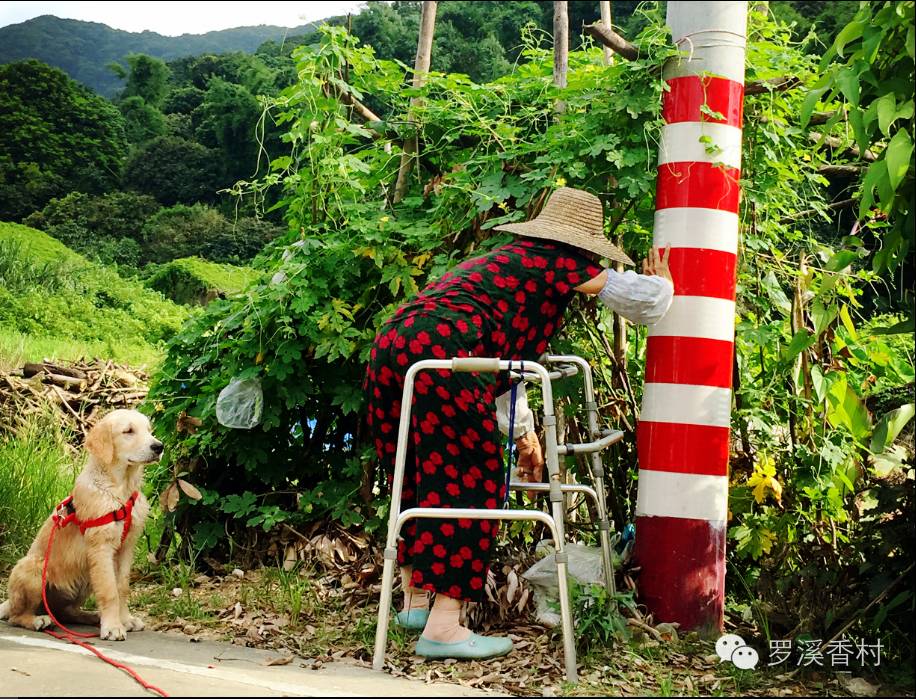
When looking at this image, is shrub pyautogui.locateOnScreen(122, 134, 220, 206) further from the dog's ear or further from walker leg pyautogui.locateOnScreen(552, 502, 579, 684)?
walker leg pyautogui.locateOnScreen(552, 502, 579, 684)

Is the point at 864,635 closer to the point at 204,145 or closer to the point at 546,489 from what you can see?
the point at 546,489

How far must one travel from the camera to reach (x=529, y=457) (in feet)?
12.6

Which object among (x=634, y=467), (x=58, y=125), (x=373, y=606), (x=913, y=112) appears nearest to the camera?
(x=913, y=112)

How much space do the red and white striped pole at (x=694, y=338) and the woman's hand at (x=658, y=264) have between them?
31 millimetres

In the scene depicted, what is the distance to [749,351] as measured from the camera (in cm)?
463

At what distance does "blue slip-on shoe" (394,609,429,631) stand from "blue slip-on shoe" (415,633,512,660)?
0.75 ft

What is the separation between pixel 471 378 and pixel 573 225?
2.56 feet

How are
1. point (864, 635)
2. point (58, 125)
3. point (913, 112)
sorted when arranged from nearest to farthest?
point (913, 112) → point (864, 635) → point (58, 125)

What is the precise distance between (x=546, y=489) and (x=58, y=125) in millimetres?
27067

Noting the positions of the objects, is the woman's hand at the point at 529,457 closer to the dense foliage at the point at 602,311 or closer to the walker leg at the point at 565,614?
the walker leg at the point at 565,614

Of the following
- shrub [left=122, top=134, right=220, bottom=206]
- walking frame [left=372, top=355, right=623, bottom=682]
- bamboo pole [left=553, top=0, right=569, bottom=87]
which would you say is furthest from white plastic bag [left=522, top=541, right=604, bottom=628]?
shrub [left=122, top=134, right=220, bottom=206]

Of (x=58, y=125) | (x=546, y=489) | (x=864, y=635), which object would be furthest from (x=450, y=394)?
(x=58, y=125)

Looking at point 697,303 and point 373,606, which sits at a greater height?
point 697,303

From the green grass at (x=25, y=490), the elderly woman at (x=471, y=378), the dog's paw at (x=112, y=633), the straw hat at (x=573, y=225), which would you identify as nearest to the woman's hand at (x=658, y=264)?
the elderly woman at (x=471, y=378)
